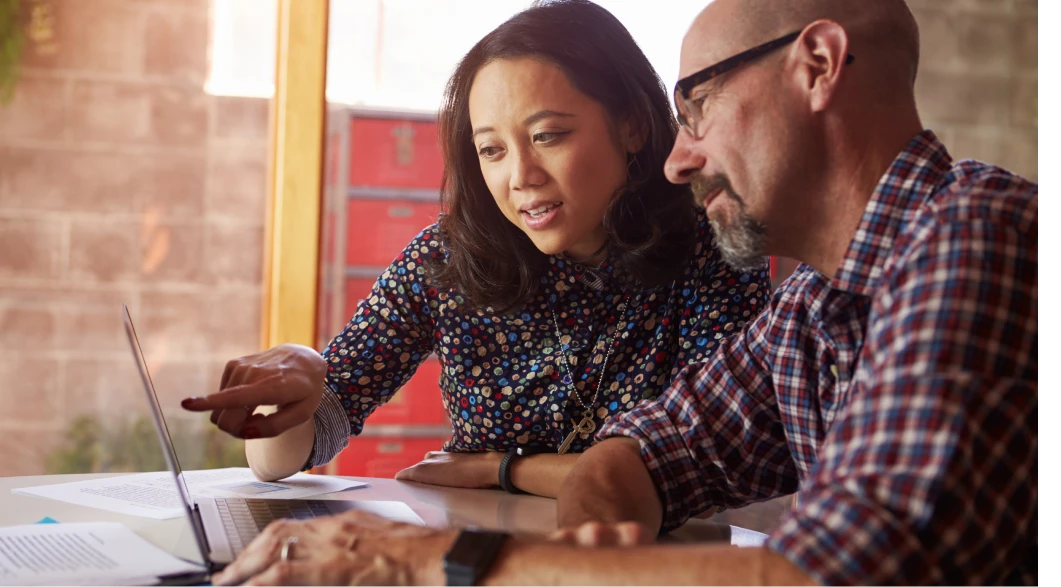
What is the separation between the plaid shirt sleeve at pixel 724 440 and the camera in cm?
121

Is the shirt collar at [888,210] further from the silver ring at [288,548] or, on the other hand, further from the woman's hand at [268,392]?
the woman's hand at [268,392]

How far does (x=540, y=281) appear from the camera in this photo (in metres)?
1.66

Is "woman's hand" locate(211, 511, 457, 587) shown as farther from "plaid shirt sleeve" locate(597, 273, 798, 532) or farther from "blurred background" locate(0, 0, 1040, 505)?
"blurred background" locate(0, 0, 1040, 505)

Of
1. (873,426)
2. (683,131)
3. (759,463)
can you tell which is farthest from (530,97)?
(873,426)

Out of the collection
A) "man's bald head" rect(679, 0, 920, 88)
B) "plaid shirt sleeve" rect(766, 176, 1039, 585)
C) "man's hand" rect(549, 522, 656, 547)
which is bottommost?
"man's hand" rect(549, 522, 656, 547)

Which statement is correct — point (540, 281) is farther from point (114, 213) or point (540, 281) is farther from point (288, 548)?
point (114, 213)

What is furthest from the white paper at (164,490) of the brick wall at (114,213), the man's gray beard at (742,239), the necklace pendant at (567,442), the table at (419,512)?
the brick wall at (114,213)

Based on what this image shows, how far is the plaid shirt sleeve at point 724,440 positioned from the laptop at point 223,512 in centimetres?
42

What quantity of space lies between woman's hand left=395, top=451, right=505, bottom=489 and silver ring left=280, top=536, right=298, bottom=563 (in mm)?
688

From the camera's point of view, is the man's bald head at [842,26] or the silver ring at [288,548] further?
the man's bald head at [842,26]

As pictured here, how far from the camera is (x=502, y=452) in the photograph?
1.59 meters

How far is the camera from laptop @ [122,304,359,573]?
0.92m

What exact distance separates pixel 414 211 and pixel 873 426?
2569 millimetres

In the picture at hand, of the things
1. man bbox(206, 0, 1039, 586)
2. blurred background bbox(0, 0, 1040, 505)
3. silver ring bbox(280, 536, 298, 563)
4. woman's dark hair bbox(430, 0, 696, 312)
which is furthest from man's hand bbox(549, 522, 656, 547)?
blurred background bbox(0, 0, 1040, 505)
